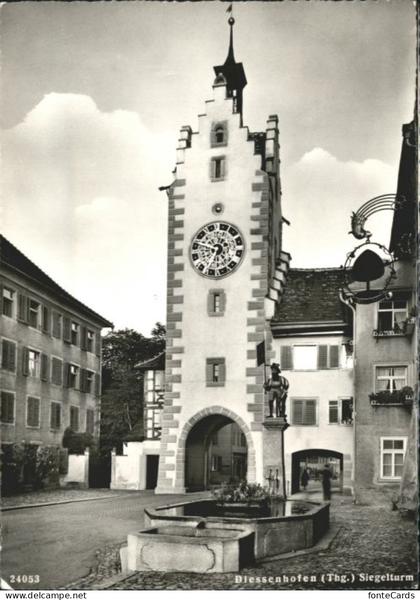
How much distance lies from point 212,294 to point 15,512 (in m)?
14.4

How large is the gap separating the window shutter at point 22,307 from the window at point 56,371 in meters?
1.76

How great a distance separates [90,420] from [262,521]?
10154mm

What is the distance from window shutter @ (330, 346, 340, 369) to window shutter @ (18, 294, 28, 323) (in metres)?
13.6

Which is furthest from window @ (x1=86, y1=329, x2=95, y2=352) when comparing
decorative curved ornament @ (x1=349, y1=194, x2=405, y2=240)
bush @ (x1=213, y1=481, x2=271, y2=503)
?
decorative curved ornament @ (x1=349, y1=194, x2=405, y2=240)

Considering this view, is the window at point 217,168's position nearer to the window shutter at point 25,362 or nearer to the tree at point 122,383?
the tree at point 122,383

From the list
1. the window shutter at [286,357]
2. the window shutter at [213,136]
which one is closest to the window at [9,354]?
the window shutter at [286,357]

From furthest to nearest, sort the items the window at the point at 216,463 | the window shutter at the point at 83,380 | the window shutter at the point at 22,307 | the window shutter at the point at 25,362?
1. the window at the point at 216,463
2. the window shutter at the point at 83,380
3. the window shutter at the point at 22,307
4. the window shutter at the point at 25,362

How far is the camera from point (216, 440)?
113ft

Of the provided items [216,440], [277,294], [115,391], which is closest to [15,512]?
[115,391]

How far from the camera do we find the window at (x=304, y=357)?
2730cm

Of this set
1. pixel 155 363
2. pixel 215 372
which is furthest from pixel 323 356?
pixel 155 363

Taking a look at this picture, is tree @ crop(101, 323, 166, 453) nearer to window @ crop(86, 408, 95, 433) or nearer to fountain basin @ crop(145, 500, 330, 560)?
window @ crop(86, 408, 95, 433)

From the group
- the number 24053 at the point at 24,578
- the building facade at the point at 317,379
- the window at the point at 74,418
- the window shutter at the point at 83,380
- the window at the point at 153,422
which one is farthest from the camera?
the window at the point at 153,422

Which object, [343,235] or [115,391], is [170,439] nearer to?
[115,391]
